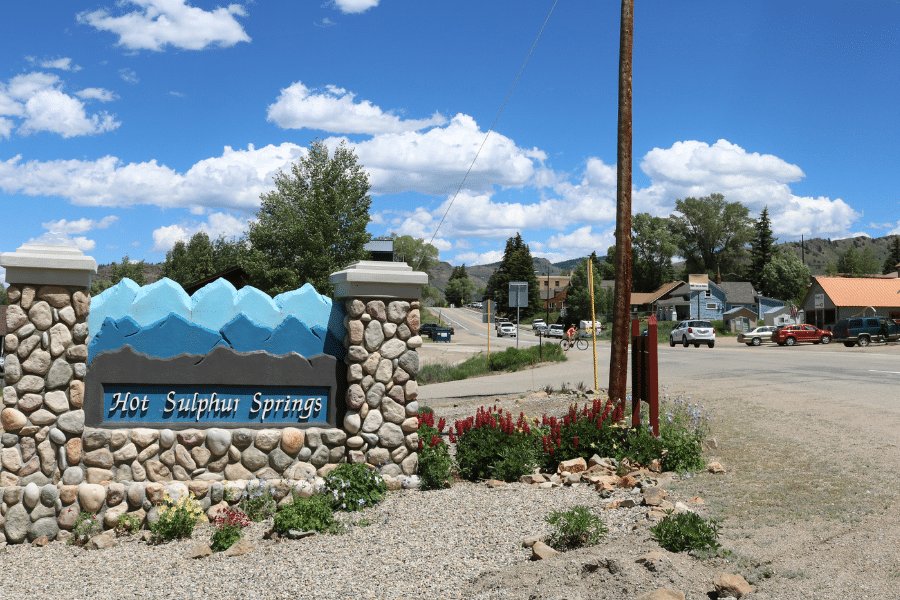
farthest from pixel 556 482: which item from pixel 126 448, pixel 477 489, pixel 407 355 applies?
pixel 126 448

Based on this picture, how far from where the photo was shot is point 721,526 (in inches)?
213

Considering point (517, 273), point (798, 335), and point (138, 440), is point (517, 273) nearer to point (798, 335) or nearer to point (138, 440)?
point (798, 335)

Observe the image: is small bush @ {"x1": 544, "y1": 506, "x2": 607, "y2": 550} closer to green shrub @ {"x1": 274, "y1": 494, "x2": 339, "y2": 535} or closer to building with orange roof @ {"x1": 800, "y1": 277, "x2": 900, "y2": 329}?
green shrub @ {"x1": 274, "y1": 494, "x2": 339, "y2": 535}

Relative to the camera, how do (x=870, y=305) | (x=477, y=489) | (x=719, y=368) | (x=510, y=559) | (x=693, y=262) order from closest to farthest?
1. (x=510, y=559)
2. (x=477, y=489)
3. (x=719, y=368)
4. (x=870, y=305)
5. (x=693, y=262)

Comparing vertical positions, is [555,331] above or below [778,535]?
above

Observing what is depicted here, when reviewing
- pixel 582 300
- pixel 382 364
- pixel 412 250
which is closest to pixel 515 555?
pixel 382 364

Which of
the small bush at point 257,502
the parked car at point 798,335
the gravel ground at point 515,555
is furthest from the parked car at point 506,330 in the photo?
the small bush at point 257,502

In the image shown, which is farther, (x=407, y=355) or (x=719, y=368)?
(x=719, y=368)

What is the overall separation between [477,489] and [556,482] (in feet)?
2.83

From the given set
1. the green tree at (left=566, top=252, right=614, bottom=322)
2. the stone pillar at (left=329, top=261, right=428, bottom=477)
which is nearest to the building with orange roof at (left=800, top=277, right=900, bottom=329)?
the green tree at (left=566, top=252, right=614, bottom=322)

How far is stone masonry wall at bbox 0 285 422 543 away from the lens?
6184 millimetres

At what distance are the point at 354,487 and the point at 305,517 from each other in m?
0.78

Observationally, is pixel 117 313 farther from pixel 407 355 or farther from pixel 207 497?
pixel 407 355

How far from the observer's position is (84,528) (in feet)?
20.2
